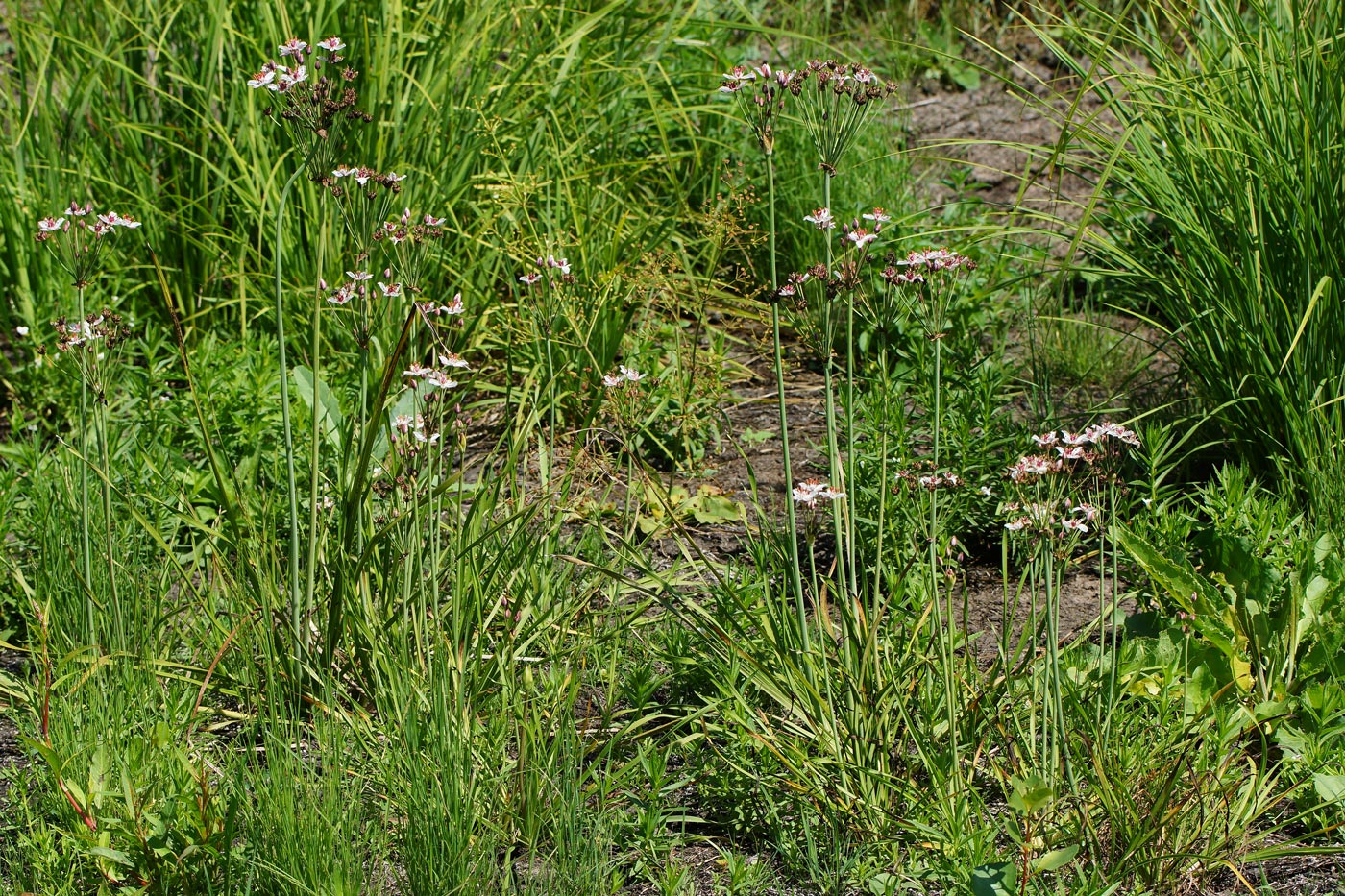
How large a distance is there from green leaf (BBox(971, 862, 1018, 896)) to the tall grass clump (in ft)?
4.37

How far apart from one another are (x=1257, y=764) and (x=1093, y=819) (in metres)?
0.50

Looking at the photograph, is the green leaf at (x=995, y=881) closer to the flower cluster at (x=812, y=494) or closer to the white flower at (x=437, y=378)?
the flower cluster at (x=812, y=494)

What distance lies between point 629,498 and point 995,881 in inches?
53.8

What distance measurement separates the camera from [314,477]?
2328mm

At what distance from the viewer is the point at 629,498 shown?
3.02 metres

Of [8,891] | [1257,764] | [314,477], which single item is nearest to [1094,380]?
[1257,764]

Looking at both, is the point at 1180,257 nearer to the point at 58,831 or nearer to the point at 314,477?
the point at 314,477

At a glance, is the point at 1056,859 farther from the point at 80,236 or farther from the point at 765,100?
the point at 80,236

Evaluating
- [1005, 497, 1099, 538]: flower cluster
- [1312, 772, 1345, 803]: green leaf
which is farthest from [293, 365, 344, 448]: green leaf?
[1312, 772, 1345, 803]: green leaf

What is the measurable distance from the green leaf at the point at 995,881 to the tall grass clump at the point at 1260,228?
1.33 m

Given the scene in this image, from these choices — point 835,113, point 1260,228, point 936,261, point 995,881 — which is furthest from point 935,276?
point 1260,228

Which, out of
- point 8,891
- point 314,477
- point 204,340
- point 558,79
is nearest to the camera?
point 8,891

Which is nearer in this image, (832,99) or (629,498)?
(832,99)

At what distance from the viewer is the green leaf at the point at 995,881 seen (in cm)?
187
